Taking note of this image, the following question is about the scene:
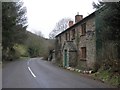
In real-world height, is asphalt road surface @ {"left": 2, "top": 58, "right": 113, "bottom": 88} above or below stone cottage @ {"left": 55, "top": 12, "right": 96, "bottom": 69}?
below

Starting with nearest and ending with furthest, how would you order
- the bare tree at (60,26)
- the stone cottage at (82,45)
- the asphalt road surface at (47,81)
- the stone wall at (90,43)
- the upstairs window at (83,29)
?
the asphalt road surface at (47,81)
the stone wall at (90,43)
the stone cottage at (82,45)
the upstairs window at (83,29)
the bare tree at (60,26)

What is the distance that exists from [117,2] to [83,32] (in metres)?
14.4

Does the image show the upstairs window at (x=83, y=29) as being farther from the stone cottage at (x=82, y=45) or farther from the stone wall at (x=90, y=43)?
the stone wall at (x=90, y=43)

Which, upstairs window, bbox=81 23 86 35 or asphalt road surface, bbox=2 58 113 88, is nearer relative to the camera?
asphalt road surface, bbox=2 58 113 88

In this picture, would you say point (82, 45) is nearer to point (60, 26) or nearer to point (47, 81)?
point (47, 81)

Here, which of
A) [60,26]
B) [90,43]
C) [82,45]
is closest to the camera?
[90,43]

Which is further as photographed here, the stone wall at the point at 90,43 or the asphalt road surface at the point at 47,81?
the stone wall at the point at 90,43

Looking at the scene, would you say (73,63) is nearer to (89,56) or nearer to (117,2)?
(89,56)

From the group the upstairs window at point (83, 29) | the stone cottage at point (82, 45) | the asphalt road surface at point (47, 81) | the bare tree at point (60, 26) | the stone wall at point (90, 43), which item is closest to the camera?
the asphalt road surface at point (47, 81)

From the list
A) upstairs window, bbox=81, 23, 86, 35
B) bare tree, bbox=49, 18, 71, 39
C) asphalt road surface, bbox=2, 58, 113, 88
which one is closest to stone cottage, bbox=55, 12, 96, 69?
upstairs window, bbox=81, 23, 86, 35

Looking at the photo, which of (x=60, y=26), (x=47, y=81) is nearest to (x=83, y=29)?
(x=47, y=81)

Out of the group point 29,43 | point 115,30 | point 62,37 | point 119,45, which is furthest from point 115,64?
point 29,43

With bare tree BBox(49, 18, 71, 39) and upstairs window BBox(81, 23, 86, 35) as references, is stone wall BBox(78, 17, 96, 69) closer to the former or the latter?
upstairs window BBox(81, 23, 86, 35)

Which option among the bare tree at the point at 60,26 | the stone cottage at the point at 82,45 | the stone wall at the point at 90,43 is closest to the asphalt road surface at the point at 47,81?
the stone wall at the point at 90,43
